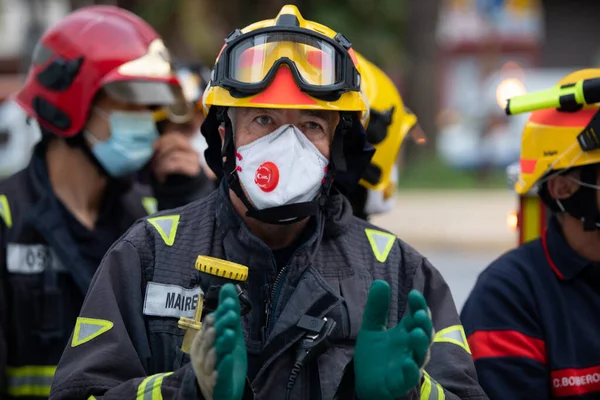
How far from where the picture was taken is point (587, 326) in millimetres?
3430

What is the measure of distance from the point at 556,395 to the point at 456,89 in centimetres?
3548

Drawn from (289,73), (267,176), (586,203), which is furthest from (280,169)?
(586,203)

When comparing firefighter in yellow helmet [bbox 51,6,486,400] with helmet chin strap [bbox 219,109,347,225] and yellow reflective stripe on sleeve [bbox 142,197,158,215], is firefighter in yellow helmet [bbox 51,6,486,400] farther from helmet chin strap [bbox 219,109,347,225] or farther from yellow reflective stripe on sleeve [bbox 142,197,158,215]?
yellow reflective stripe on sleeve [bbox 142,197,158,215]

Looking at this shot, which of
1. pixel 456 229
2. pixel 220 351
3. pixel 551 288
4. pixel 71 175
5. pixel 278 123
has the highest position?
pixel 278 123

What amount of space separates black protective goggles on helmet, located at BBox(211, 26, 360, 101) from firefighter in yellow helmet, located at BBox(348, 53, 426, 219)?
128 cm

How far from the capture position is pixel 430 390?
268 cm

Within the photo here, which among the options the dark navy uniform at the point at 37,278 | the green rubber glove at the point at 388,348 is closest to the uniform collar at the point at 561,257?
the green rubber glove at the point at 388,348

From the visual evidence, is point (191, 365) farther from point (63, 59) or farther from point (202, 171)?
point (202, 171)

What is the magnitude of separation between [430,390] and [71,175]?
85.8 inches

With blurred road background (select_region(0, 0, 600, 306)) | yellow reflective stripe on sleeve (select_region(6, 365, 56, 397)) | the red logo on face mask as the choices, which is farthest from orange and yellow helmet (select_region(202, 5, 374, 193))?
blurred road background (select_region(0, 0, 600, 306))

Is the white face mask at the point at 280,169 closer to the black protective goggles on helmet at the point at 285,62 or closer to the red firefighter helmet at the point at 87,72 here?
the black protective goggles on helmet at the point at 285,62

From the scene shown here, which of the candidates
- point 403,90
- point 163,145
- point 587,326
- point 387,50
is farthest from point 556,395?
point 403,90

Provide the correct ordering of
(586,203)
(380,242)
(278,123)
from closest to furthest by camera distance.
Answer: (278,123) → (380,242) → (586,203)

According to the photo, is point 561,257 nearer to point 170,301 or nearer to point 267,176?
point 267,176
